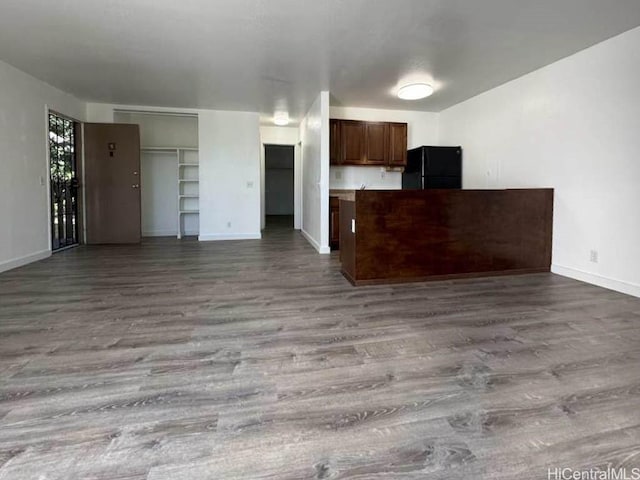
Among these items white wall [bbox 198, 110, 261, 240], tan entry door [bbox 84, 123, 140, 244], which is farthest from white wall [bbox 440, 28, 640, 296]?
tan entry door [bbox 84, 123, 140, 244]

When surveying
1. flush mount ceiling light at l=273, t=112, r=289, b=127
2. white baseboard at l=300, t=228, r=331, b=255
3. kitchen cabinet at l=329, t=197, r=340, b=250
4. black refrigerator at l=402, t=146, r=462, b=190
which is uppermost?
flush mount ceiling light at l=273, t=112, r=289, b=127

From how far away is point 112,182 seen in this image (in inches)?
249

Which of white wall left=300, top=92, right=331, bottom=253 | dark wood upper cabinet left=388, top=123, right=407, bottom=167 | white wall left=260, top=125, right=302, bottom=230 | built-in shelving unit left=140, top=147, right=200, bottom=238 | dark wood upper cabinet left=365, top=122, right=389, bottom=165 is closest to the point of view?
white wall left=300, top=92, right=331, bottom=253

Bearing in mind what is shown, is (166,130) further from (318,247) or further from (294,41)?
(294,41)

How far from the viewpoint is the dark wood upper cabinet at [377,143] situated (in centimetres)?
610

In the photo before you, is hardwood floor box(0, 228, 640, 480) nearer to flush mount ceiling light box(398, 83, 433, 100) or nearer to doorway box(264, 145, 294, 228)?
flush mount ceiling light box(398, 83, 433, 100)

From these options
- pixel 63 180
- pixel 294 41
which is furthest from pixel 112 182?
pixel 294 41

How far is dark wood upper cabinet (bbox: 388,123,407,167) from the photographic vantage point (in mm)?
6211

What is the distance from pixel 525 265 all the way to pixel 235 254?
3984 millimetres

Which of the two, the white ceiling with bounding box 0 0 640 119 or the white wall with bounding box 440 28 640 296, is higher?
the white ceiling with bounding box 0 0 640 119

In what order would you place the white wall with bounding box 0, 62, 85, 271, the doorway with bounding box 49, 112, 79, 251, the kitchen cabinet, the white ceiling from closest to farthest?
the white ceiling
the white wall with bounding box 0, 62, 85, 271
the doorway with bounding box 49, 112, 79, 251
the kitchen cabinet

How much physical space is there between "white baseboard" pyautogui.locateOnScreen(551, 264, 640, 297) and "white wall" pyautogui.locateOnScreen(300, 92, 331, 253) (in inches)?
122

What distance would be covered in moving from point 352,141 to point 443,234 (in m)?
2.75

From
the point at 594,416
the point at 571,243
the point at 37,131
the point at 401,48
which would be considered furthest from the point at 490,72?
the point at 37,131
